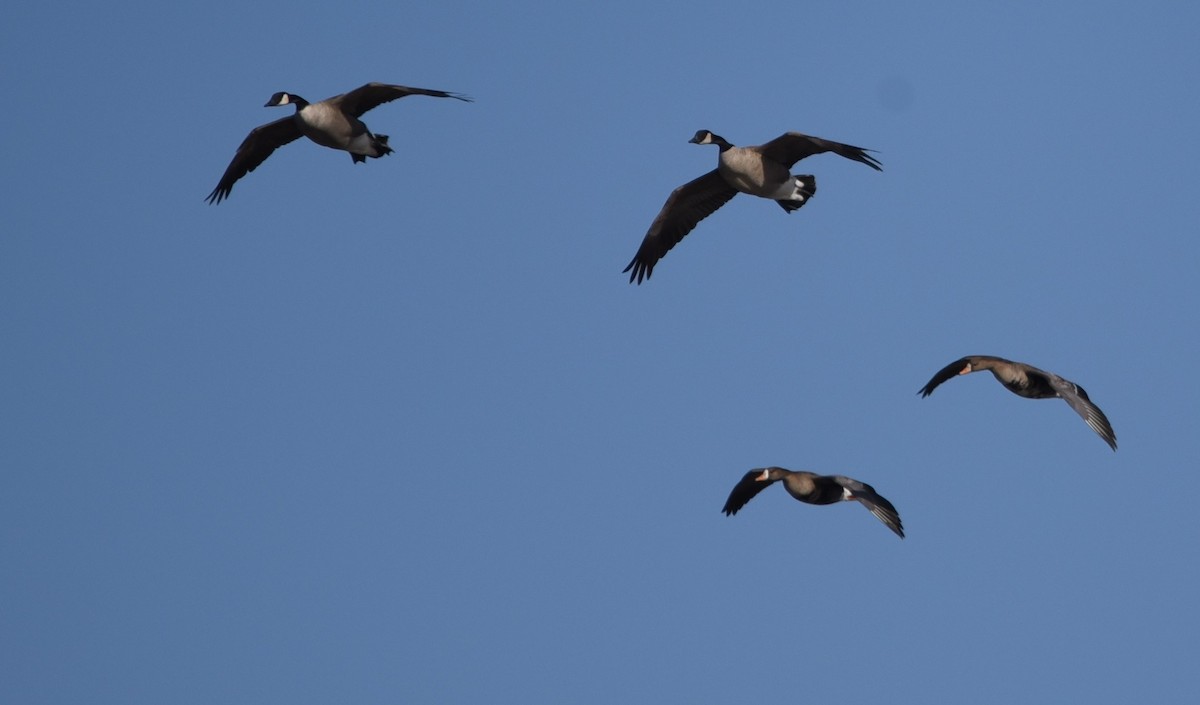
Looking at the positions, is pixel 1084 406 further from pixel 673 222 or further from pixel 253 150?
pixel 253 150

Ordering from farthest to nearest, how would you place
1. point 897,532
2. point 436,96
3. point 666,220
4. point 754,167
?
point 666,220 → point 754,167 → point 436,96 → point 897,532

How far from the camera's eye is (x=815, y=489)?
22.2 meters

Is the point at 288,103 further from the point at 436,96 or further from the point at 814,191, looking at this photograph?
the point at 814,191

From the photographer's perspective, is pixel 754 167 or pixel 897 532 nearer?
pixel 897 532

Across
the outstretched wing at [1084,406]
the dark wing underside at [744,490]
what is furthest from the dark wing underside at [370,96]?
the outstretched wing at [1084,406]

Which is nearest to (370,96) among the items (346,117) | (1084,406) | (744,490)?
(346,117)

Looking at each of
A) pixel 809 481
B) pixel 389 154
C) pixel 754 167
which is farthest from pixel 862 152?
pixel 389 154

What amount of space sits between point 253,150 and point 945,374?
1174cm

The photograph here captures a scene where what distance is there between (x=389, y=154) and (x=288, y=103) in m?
1.78

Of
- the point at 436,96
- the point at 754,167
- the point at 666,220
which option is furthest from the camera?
the point at 666,220

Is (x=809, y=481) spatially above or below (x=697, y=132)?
Result: below

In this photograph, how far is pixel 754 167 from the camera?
24.8m

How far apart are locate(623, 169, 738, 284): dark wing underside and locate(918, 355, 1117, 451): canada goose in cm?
505

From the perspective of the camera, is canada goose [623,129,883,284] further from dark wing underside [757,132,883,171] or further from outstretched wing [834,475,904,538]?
outstretched wing [834,475,904,538]
